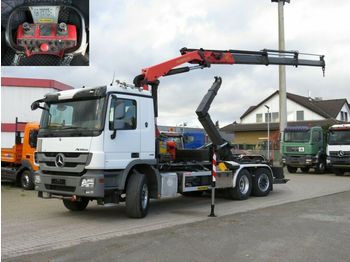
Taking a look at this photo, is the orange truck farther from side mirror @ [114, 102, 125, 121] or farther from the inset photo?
side mirror @ [114, 102, 125, 121]

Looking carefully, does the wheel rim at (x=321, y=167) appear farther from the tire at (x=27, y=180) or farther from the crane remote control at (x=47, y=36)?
the crane remote control at (x=47, y=36)

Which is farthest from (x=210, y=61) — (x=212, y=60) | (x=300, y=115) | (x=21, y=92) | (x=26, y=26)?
(x=300, y=115)

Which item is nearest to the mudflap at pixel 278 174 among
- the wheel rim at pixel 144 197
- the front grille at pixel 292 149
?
the wheel rim at pixel 144 197

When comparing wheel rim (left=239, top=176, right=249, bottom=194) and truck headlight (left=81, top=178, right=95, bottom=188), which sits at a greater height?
truck headlight (left=81, top=178, right=95, bottom=188)

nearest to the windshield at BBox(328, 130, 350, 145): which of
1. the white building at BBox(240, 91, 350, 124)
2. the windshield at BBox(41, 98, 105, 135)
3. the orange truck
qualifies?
the orange truck

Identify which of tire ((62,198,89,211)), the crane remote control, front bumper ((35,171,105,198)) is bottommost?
tire ((62,198,89,211))

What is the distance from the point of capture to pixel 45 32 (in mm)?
14250

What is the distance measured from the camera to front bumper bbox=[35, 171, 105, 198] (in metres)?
9.71

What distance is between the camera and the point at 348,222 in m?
10.1

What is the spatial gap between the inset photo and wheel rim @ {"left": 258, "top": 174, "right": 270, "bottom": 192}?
21.7ft

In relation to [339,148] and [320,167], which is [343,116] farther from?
[339,148]

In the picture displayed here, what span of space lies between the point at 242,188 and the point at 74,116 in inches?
247

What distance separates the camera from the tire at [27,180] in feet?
56.1

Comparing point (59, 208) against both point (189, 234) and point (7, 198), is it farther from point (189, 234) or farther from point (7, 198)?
point (189, 234)
